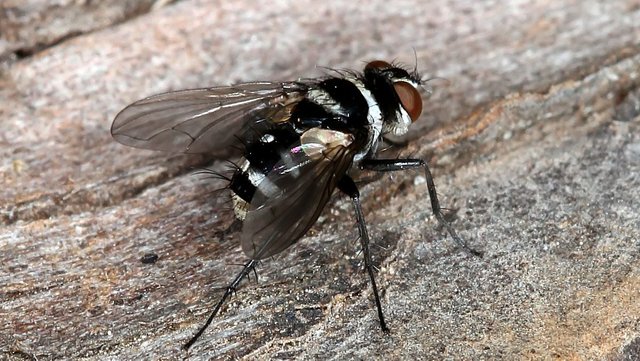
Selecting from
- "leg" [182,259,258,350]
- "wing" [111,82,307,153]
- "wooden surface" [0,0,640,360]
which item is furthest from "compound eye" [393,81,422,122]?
"leg" [182,259,258,350]

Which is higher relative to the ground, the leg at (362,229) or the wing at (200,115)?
the wing at (200,115)

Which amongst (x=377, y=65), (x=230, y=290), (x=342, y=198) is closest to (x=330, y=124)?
(x=342, y=198)

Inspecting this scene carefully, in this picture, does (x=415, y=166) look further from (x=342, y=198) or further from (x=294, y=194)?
(x=294, y=194)

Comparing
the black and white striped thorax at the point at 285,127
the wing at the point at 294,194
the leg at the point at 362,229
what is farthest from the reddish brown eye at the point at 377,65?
the leg at the point at 362,229

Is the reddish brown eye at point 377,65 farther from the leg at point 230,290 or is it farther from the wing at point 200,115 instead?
the leg at point 230,290

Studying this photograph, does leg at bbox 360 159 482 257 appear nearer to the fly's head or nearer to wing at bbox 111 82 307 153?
the fly's head

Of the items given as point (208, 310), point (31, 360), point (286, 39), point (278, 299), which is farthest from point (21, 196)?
point (286, 39)

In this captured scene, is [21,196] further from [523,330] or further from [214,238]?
[523,330]
